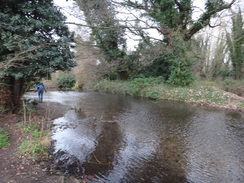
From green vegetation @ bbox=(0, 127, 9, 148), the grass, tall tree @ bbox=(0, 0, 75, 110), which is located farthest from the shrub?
→ green vegetation @ bbox=(0, 127, 9, 148)

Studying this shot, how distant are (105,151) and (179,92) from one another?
11.1 metres

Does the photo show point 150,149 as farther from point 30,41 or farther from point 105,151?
point 30,41

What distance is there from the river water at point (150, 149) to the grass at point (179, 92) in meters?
4.20

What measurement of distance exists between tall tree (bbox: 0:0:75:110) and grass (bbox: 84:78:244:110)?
9683 mm

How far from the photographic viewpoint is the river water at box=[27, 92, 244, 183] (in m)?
3.81

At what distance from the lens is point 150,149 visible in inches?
199

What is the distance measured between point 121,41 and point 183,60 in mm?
7548

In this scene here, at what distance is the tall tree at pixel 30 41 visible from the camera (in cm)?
596

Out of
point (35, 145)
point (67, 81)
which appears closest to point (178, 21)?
point (35, 145)

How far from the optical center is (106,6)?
14.4m

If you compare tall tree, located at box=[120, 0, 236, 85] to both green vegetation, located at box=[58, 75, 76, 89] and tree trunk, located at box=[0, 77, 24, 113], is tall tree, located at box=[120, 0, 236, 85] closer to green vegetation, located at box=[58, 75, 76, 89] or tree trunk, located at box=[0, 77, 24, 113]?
tree trunk, located at box=[0, 77, 24, 113]

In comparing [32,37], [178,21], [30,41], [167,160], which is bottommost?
[167,160]

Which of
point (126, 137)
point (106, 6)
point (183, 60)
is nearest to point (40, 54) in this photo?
point (126, 137)

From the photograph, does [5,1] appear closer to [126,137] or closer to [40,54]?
[40,54]
